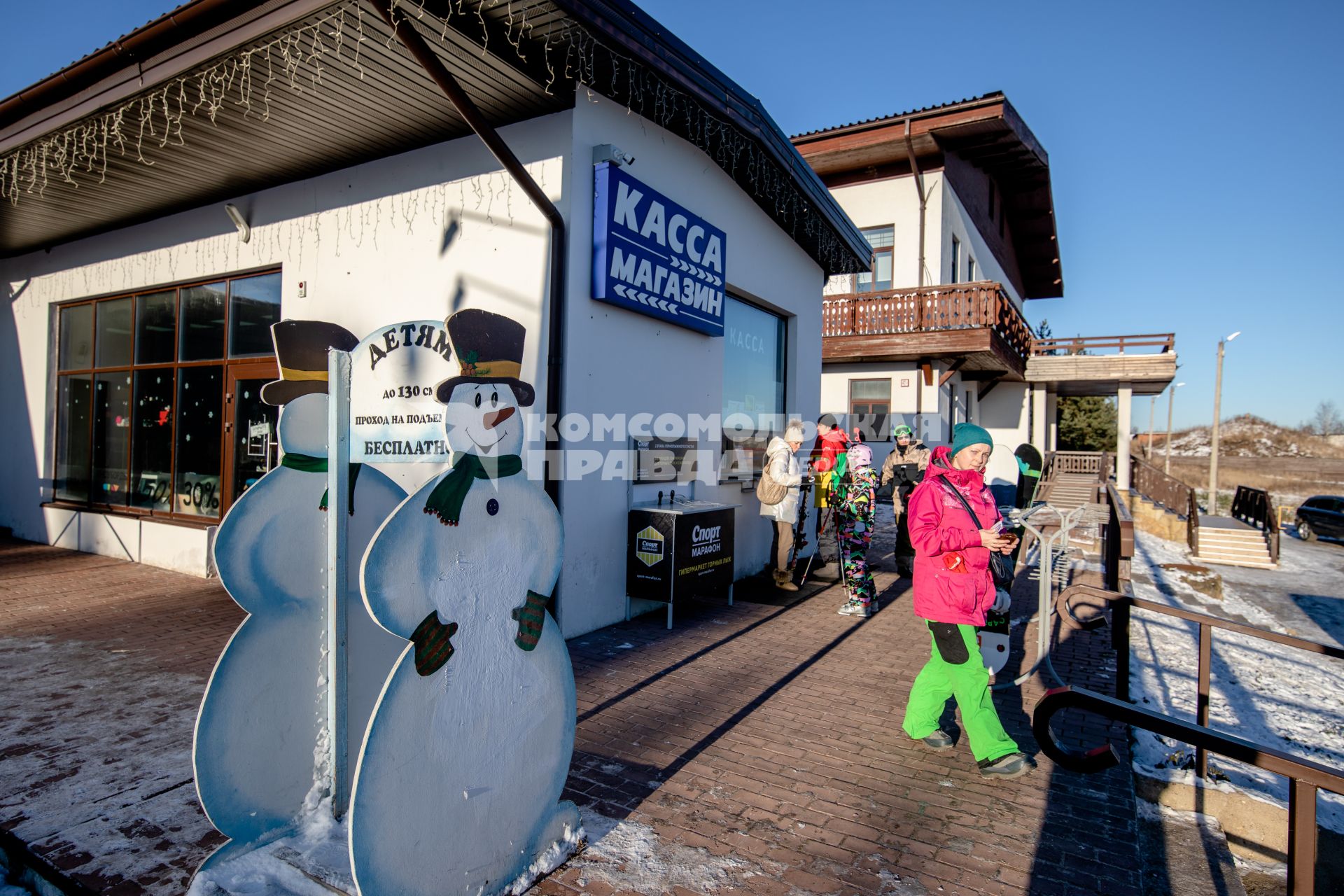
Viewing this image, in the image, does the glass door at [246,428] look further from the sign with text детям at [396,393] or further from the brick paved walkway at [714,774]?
the sign with text детям at [396,393]

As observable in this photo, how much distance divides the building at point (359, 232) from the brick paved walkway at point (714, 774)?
5.77 feet

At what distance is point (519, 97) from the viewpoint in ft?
19.2

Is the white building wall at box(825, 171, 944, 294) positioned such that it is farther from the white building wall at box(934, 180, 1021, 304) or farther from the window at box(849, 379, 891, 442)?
the window at box(849, 379, 891, 442)

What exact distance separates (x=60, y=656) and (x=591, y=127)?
5.69 meters

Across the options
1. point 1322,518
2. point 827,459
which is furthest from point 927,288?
point 1322,518

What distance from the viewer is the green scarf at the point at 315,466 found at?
2.89m

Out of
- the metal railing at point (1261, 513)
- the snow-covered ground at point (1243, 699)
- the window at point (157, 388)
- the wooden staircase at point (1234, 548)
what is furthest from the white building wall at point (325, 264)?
the metal railing at point (1261, 513)

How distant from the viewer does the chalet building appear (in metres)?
16.7

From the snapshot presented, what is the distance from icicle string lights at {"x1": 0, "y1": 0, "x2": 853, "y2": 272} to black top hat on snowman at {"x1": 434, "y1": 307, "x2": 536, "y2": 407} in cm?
286

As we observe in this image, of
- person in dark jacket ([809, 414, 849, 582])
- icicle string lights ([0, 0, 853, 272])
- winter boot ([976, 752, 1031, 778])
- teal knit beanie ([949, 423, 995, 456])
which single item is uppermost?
icicle string lights ([0, 0, 853, 272])

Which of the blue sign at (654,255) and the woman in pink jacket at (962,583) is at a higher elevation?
the blue sign at (654,255)

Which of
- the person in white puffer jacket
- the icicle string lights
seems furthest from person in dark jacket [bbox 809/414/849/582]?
the icicle string lights

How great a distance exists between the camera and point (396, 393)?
2828mm

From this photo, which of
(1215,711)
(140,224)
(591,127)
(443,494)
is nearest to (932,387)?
(1215,711)
